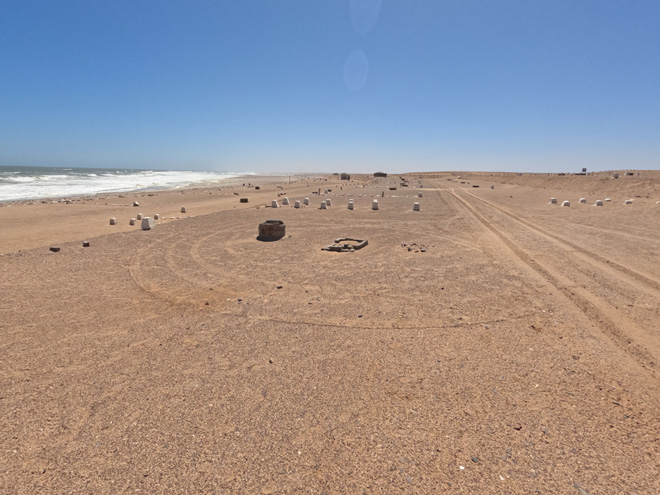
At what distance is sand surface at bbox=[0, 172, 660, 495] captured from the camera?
9.85 ft

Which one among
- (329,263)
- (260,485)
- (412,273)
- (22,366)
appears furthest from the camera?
(329,263)

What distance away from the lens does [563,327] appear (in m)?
5.62

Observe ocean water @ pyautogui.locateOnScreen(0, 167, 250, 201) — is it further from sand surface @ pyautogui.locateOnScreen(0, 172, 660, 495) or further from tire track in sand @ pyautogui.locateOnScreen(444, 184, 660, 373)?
tire track in sand @ pyautogui.locateOnScreen(444, 184, 660, 373)

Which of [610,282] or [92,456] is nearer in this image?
[92,456]

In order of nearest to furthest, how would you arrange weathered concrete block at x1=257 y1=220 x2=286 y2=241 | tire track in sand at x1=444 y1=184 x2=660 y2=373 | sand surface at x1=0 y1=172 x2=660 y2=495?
sand surface at x1=0 y1=172 x2=660 y2=495, tire track in sand at x1=444 y1=184 x2=660 y2=373, weathered concrete block at x1=257 y1=220 x2=286 y2=241

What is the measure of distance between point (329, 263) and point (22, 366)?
7001 mm

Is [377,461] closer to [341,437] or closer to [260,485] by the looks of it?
[341,437]

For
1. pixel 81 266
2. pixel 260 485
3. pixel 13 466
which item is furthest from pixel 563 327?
pixel 81 266

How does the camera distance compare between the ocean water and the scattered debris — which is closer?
the scattered debris

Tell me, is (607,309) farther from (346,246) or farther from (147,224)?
(147,224)

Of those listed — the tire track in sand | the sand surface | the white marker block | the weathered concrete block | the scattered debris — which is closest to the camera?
the sand surface

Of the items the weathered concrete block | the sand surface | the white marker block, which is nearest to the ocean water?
the white marker block

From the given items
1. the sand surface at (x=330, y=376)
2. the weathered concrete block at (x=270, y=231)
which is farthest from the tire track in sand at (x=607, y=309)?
the weathered concrete block at (x=270, y=231)

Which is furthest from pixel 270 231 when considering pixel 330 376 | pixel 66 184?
pixel 66 184
